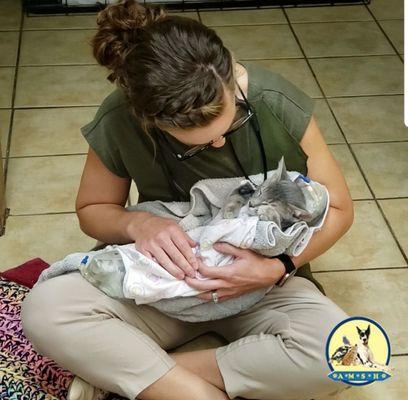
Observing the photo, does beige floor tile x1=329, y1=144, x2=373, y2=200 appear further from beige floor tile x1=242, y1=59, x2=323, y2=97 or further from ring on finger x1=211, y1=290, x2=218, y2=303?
ring on finger x1=211, y1=290, x2=218, y2=303

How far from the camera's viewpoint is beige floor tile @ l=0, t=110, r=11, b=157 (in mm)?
2238

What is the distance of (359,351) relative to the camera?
3.70 ft

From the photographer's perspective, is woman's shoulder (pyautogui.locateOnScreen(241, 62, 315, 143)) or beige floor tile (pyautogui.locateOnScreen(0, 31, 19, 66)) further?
beige floor tile (pyautogui.locateOnScreen(0, 31, 19, 66))

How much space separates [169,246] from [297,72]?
1343mm

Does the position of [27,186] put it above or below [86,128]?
below

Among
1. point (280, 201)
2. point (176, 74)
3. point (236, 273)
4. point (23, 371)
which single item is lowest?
point (23, 371)

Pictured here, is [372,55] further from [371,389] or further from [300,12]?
[371,389]

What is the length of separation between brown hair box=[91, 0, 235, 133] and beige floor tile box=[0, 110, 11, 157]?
1.03 meters

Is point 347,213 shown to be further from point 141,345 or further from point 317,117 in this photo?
point 317,117

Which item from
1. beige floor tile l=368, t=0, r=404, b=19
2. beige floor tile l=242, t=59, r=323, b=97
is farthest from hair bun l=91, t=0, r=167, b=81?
beige floor tile l=368, t=0, r=404, b=19

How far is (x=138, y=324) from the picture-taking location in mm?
1479

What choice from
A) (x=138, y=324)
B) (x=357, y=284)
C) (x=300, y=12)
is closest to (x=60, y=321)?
(x=138, y=324)

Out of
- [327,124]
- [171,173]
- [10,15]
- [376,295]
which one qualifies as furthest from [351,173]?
[10,15]

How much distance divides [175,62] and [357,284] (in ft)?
2.70
